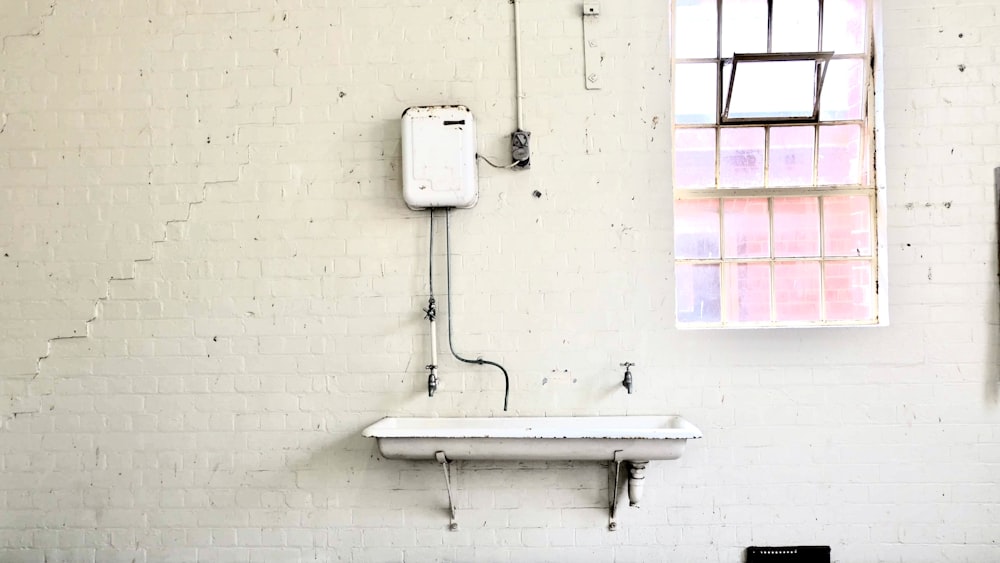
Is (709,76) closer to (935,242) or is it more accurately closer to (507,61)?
(507,61)

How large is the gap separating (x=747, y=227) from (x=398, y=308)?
1.57 m

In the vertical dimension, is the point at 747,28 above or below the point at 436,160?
above

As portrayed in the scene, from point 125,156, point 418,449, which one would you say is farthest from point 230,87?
point 418,449

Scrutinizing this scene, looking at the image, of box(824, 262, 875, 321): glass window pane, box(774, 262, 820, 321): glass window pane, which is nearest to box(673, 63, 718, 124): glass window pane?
box(774, 262, 820, 321): glass window pane

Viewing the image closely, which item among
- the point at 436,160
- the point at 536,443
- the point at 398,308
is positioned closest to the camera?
the point at 536,443

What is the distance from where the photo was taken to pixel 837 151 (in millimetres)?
2559

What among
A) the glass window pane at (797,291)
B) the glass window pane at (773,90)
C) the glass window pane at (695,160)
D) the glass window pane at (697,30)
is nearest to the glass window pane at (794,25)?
the glass window pane at (773,90)

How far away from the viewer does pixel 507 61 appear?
2.47m

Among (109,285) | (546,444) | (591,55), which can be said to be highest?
(591,55)

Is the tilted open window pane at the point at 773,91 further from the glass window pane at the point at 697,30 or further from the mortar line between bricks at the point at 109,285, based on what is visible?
the mortar line between bricks at the point at 109,285

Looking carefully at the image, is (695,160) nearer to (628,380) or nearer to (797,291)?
(797,291)

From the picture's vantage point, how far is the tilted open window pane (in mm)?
2537

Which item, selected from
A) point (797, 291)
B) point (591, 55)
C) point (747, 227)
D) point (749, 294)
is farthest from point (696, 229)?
point (591, 55)

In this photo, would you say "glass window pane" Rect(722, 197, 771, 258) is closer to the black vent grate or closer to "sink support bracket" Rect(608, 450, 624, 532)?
"sink support bracket" Rect(608, 450, 624, 532)
